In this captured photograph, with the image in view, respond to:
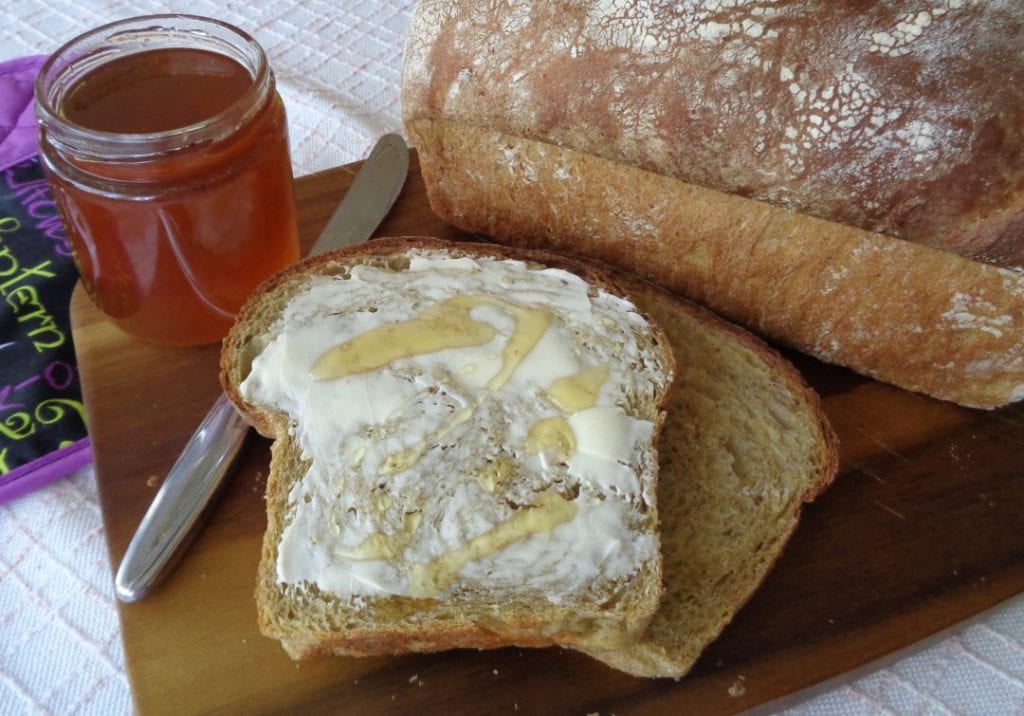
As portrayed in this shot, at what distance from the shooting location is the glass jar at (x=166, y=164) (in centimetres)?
159

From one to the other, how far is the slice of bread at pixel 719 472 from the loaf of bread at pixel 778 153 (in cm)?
14

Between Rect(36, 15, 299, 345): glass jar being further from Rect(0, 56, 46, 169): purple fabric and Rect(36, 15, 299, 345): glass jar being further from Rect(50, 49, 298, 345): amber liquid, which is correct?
Rect(0, 56, 46, 169): purple fabric

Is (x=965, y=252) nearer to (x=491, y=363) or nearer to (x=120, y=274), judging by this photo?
(x=491, y=363)

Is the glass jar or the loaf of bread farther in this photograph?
the glass jar

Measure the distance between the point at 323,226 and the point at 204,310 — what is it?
1.50 feet

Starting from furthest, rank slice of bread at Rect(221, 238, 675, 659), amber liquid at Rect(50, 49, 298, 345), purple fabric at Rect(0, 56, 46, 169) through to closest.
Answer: purple fabric at Rect(0, 56, 46, 169)
amber liquid at Rect(50, 49, 298, 345)
slice of bread at Rect(221, 238, 675, 659)

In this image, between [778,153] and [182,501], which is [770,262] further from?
[182,501]

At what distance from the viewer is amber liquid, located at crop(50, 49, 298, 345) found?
163 centimetres

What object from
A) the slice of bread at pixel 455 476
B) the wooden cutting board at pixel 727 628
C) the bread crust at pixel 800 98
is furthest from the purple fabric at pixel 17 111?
the bread crust at pixel 800 98

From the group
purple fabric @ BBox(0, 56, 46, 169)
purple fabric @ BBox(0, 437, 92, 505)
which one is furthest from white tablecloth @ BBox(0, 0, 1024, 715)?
purple fabric @ BBox(0, 56, 46, 169)

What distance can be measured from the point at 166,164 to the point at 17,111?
139cm

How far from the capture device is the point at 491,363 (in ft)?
5.07

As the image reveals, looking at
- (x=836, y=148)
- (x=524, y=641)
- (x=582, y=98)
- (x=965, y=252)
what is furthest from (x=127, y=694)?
(x=965, y=252)

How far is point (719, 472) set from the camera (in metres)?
1.67
